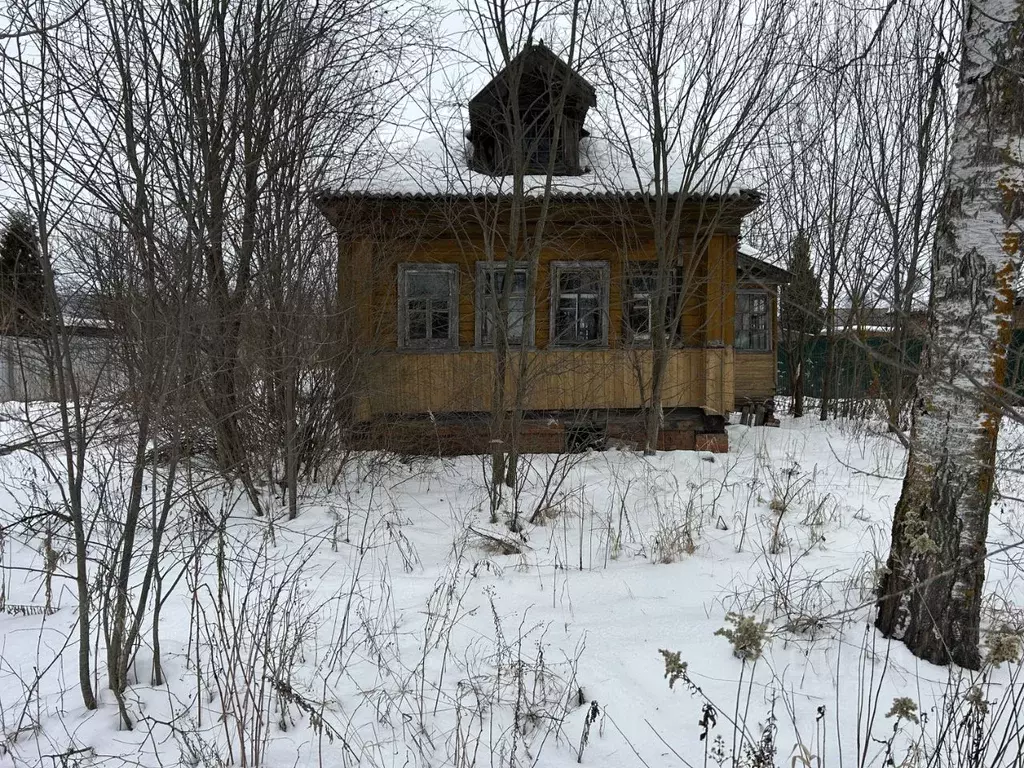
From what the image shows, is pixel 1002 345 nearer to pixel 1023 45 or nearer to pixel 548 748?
pixel 1023 45

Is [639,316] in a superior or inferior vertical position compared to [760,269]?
inferior

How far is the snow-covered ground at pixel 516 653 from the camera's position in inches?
92.5

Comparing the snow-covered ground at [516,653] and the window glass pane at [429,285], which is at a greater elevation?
the window glass pane at [429,285]

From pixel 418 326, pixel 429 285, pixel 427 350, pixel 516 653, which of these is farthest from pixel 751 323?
pixel 516 653

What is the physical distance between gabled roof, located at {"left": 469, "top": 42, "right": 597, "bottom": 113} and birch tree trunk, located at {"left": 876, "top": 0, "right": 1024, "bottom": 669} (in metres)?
3.78

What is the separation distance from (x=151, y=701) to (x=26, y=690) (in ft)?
1.92

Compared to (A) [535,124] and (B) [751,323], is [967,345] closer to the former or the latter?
(A) [535,124]

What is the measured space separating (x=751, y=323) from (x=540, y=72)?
24.4ft

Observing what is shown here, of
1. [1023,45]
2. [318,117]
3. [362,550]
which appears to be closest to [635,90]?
[318,117]

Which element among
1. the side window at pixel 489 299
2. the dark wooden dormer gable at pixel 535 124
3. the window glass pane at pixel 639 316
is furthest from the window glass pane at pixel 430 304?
the window glass pane at pixel 639 316

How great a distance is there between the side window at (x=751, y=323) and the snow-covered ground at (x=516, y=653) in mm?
7398

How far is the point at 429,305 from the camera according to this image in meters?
9.00

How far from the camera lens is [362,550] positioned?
4.46m

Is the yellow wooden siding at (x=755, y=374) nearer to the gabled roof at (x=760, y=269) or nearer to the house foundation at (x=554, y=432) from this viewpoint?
the gabled roof at (x=760, y=269)
